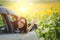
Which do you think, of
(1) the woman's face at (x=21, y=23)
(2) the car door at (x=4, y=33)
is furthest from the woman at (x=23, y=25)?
(2) the car door at (x=4, y=33)

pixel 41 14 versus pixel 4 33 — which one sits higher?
pixel 41 14

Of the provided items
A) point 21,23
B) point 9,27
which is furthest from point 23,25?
point 9,27

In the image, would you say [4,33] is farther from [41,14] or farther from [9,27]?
[41,14]

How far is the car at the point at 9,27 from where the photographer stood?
2031 mm

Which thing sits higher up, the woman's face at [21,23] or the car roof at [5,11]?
the car roof at [5,11]

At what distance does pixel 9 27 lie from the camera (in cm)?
205

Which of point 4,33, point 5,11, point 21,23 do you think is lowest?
point 4,33

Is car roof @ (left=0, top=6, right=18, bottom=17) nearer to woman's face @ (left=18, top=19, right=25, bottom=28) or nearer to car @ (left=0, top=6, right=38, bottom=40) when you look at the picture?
car @ (left=0, top=6, right=38, bottom=40)

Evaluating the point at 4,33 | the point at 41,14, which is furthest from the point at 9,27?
the point at 41,14

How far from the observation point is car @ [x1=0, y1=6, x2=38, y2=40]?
2.03 meters

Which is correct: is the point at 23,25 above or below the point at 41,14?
below

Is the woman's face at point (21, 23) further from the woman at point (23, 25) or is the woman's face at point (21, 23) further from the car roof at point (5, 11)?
the car roof at point (5, 11)

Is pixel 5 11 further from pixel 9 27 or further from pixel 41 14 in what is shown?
pixel 41 14

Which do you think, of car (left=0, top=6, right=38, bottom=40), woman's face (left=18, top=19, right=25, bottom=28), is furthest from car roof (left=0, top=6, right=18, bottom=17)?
woman's face (left=18, top=19, right=25, bottom=28)
